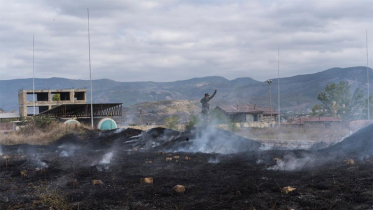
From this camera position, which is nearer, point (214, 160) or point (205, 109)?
point (214, 160)

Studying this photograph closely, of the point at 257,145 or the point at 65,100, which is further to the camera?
the point at 65,100

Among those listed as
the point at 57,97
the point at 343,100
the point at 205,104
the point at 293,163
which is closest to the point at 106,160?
the point at 293,163

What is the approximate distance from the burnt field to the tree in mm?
46477

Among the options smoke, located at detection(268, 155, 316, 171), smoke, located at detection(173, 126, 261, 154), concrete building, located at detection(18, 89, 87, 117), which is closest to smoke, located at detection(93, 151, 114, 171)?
smoke, located at detection(173, 126, 261, 154)

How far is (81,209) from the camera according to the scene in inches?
369

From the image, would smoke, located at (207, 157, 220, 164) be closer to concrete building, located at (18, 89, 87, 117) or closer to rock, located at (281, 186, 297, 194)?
rock, located at (281, 186, 297, 194)

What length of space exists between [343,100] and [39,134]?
49.4 metres

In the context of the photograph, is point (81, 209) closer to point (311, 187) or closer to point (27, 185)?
point (27, 185)

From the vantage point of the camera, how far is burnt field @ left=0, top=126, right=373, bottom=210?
949 centimetres

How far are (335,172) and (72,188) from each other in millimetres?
8412

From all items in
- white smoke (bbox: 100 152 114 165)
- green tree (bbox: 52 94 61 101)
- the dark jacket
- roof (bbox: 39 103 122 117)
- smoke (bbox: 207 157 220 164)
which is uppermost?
green tree (bbox: 52 94 61 101)

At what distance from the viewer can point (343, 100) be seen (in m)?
62.7

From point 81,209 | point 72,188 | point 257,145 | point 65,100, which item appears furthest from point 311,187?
point 65,100

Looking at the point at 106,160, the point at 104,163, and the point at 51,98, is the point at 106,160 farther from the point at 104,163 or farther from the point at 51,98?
the point at 51,98
